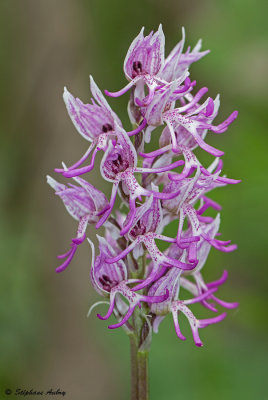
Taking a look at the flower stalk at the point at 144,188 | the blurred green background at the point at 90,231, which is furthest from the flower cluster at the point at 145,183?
the blurred green background at the point at 90,231

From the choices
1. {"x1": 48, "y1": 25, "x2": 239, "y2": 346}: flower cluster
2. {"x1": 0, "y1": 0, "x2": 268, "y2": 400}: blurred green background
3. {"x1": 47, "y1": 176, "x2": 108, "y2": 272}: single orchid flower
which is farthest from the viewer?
{"x1": 0, "y1": 0, "x2": 268, "y2": 400}: blurred green background

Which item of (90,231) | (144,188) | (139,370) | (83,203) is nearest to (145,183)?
(144,188)

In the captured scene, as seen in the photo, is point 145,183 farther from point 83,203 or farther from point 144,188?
point 83,203

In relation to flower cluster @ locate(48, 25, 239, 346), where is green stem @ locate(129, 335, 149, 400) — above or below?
below

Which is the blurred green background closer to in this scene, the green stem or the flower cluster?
the green stem

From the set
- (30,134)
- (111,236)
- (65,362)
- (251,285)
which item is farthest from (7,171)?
(111,236)

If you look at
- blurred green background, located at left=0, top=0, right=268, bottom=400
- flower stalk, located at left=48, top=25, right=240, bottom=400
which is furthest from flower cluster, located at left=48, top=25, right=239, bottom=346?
blurred green background, located at left=0, top=0, right=268, bottom=400

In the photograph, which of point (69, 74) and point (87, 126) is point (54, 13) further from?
point (87, 126)
